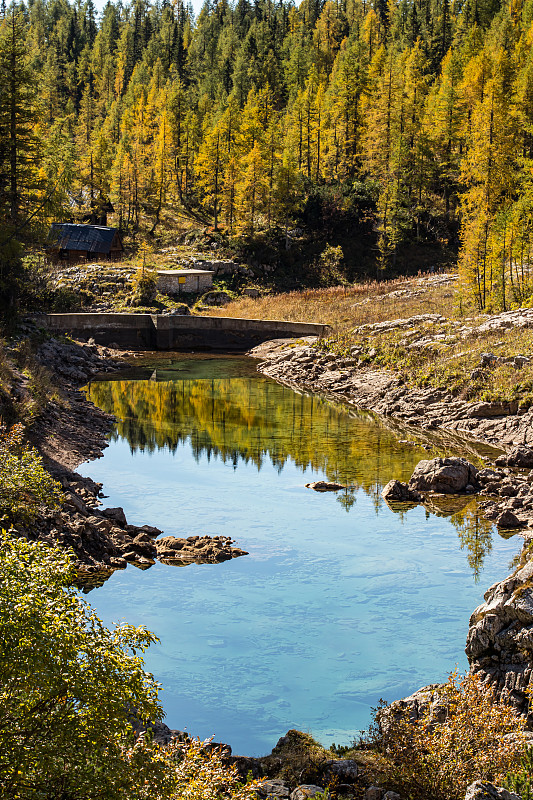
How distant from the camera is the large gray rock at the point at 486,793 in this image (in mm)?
9783

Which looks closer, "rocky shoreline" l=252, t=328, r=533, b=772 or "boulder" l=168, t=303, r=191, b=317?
"rocky shoreline" l=252, t=328, r=533, b=772

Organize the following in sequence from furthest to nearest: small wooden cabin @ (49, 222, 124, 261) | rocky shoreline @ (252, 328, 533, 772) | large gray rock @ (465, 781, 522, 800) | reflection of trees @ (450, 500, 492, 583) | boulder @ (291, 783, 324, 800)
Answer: small wooden cabin @ (49, 222, 124, 261)
reflection of trees @ (450, 500, 492, 583)
rocky shoreline @ (252, 328, 533, 772)
boulder @ (291, 783, 324, 800)
large gray rock @ (465, 781, 522, 800)

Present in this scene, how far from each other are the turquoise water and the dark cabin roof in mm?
43622

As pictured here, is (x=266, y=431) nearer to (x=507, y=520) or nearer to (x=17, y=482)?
(x=507, y=520)

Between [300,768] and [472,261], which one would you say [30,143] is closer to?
[472,261]

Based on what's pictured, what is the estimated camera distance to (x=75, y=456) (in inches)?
1265

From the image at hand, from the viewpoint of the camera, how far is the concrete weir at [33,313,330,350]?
6200 cm

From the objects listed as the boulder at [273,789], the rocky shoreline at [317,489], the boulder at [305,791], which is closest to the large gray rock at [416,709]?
the rocky shoreline at [317,489]

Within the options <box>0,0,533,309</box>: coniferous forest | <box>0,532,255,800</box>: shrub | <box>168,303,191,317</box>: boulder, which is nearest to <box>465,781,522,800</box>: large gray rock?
<box>0,532,255,800</box>: shrub

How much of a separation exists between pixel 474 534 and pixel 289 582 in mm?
6845

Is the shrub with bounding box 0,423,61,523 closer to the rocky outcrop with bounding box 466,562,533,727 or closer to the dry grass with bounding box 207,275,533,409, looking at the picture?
the rocky outcrop with bounding box 466,562,533,727

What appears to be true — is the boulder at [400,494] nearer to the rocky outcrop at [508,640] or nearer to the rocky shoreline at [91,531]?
the rocky shoreline at [91,531]

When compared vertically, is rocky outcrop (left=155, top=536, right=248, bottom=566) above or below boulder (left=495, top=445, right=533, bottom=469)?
below

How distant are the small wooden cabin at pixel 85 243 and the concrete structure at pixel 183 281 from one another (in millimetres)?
8644
